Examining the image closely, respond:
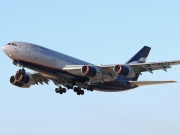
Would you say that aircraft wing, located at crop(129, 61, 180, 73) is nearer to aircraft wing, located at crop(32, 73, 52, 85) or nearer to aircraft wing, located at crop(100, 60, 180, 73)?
aircraft wing, located at crop(100, 60, 180, 73)

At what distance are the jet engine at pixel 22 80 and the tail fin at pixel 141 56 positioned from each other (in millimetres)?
15388

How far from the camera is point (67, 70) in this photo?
67375mm

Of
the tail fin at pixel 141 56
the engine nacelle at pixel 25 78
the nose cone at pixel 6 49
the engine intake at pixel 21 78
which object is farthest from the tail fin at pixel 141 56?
the nose cone at pixel 6 49

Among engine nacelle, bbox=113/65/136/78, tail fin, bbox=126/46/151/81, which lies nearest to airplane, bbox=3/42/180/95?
engine nacelle, bbox=113/65/136/78

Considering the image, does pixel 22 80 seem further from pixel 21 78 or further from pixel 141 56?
pixel 141 56

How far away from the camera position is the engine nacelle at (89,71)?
6688 centimetres

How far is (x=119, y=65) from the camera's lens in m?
66.3

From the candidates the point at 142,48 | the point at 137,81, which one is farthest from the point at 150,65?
the point at 142,48

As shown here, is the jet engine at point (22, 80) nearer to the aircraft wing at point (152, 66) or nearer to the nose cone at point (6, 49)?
the nose cone at point (6, 49)

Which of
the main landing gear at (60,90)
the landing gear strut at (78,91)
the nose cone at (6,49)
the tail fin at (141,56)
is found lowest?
the landing gear strut at (78,91)

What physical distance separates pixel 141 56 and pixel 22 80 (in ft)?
62.7

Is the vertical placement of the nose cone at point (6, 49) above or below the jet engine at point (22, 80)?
above

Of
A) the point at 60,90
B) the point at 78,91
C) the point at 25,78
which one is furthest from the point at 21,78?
the point at 78,91

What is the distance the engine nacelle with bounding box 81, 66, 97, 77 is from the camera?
6688 centimetres
